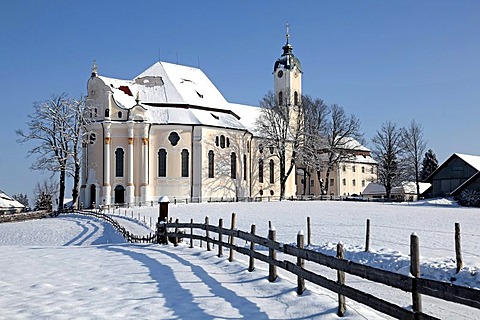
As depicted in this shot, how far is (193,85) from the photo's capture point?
60250mm

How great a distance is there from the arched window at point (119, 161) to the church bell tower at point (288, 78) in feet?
85.5

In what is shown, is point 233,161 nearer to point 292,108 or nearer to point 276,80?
point 292,108

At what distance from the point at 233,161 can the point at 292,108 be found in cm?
1485

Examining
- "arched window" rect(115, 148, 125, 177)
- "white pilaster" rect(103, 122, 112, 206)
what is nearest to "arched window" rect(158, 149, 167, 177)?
"arched window" rect(115, 148, 125, 177)

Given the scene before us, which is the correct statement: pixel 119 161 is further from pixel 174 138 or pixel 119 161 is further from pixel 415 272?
pixel 415 272

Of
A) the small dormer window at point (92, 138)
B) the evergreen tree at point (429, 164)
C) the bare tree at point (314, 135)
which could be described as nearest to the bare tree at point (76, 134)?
the small dormer window at point (92, 138)

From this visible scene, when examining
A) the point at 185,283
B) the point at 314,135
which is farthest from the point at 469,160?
the point at 185,283

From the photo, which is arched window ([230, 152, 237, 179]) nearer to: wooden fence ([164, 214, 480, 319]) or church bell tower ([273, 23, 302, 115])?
church bell tower ([273, 23, 302, 115])

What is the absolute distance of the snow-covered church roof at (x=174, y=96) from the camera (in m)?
54.2

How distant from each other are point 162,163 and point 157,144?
81.8 inches

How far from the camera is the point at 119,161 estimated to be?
52125mm

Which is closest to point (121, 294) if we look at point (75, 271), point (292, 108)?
point (75, 271)

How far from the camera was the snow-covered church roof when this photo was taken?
54.2m

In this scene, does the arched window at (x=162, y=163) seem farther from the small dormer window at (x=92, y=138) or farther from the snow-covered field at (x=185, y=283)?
the snow-covered field at (x=185, y=283)
